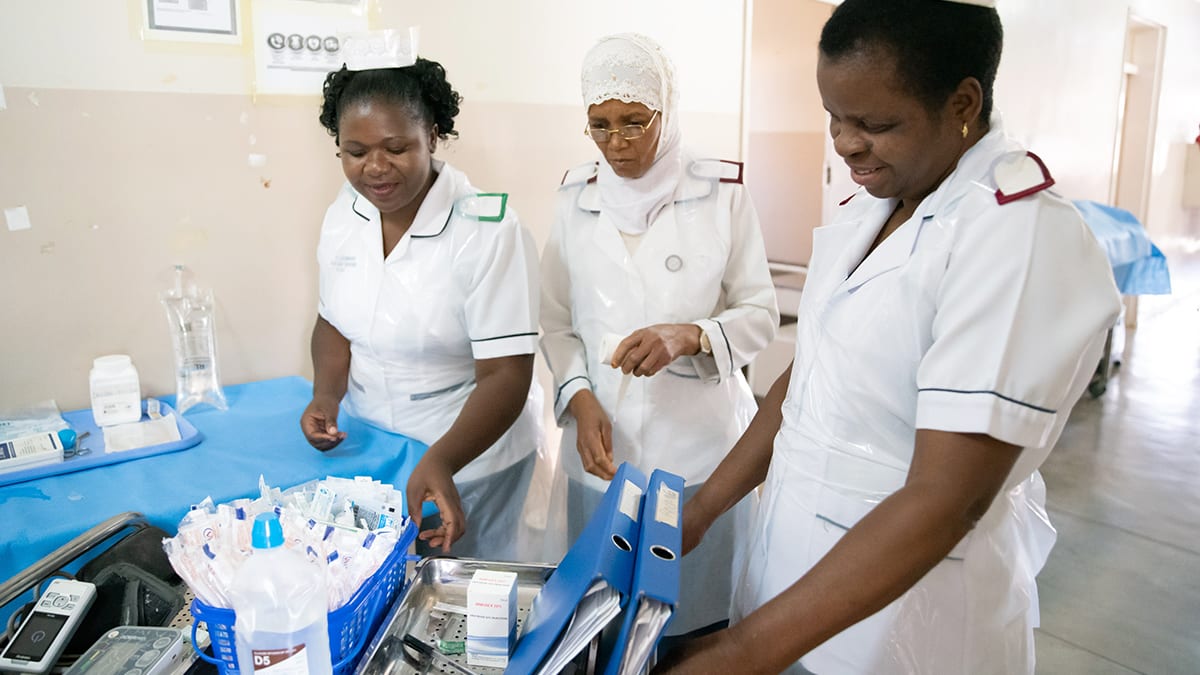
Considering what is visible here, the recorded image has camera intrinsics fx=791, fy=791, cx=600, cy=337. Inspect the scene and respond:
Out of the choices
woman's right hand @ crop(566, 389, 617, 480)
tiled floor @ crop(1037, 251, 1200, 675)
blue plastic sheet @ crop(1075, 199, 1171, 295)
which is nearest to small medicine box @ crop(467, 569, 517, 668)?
woman's right hand @ crop(566, 389, 617, 480)

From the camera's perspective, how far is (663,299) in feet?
5.27

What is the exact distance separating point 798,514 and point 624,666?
417 mm

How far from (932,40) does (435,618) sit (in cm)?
84

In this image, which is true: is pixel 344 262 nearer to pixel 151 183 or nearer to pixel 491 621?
pixel 151 183

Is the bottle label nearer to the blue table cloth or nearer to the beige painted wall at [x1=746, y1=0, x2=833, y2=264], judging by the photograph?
the blue table cloth

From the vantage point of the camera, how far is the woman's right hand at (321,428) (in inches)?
57.3

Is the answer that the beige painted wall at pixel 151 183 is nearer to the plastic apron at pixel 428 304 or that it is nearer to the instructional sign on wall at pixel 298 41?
the instructional sign on wall at pixel 298 41

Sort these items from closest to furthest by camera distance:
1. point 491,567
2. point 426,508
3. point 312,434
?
point 491,567 → point 426,508 → point 312,434

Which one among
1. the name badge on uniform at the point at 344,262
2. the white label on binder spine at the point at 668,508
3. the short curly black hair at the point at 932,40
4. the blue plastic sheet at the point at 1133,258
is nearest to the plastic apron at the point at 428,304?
the name badge on uniform at the point at 344,262

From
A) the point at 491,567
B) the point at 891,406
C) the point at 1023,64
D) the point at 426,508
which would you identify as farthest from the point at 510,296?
the point at 1023,64

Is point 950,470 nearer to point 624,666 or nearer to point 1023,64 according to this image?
point 624,666

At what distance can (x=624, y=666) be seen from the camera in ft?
2.21

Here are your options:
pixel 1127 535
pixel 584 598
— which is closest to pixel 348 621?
pixel 584 598

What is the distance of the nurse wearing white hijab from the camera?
1562 millimetres
